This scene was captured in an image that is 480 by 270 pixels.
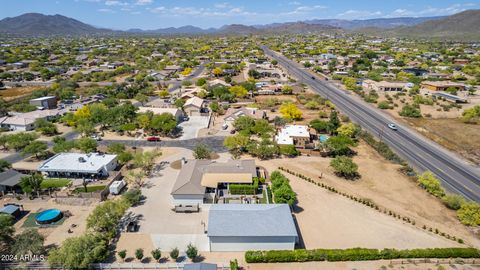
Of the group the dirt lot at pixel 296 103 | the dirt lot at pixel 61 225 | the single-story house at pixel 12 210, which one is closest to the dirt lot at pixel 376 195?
the dirt lot at pixel 296 103

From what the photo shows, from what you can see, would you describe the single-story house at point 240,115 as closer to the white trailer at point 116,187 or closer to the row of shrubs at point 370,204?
the row of shrubs at point 370,204

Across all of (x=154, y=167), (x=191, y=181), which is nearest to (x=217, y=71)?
(x=154, y=167)

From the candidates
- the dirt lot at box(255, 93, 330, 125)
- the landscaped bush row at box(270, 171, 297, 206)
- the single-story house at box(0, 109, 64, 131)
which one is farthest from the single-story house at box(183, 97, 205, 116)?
the landscaped bush row at box(270, 171, 297, 206)

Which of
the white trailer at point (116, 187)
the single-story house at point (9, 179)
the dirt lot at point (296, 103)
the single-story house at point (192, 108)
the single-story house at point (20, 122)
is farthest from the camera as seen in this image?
the single-story house at point (192, 108)

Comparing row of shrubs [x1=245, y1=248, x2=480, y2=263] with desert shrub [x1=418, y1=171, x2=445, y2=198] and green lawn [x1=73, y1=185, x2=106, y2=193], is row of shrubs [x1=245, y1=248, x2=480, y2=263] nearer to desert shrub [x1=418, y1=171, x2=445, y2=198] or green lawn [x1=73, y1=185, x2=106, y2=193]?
desert shrub [x1=418, y1=171, x2=445, y2=198]

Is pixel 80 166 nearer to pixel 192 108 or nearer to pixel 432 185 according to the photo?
pixel 192 108

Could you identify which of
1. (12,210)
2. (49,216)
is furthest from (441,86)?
Answer: (12,210)

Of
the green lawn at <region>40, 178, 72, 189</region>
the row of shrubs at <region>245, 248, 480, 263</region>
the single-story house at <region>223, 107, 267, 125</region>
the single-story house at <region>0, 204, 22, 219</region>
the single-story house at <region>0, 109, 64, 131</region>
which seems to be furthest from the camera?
the single-story house at <region>223, 107, 267, 125</region>

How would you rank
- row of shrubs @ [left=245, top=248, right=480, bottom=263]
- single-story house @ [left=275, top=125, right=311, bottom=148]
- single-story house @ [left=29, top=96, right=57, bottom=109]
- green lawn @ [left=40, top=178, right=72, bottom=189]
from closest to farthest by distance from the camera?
row of shrubs @ [left=245, top=248, right=480, bottom=263] → green lawn @ [left=40, top=178, right=72, bottom=189] → single-story house @ [left=275, top=125, right=311, bottom=148] → single-story house @ [left=29, top=96, right=57, bottom=109]
